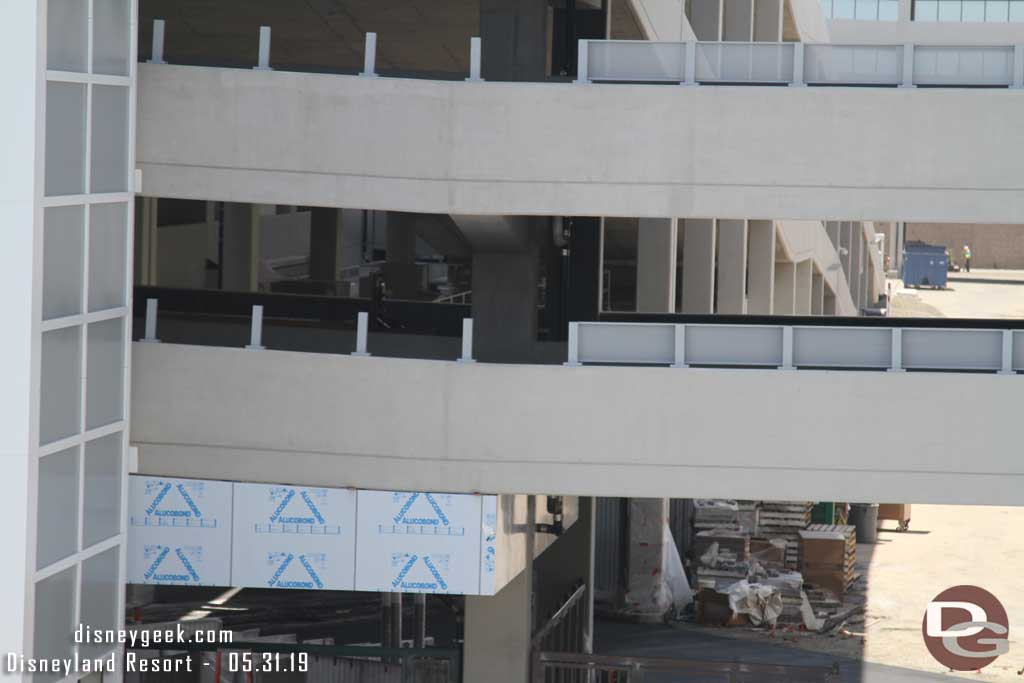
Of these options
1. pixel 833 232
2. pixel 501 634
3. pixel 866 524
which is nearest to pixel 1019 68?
pixel 501 634

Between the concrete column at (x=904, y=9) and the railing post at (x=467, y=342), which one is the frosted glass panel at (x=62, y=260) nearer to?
the railing post at (x=467, y=342)

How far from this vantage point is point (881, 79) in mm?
20625

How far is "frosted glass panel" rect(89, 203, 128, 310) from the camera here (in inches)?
748

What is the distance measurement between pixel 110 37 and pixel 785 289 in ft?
91.5

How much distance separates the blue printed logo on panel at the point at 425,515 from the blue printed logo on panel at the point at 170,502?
8.62ft

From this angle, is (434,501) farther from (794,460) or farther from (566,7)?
(566,7)

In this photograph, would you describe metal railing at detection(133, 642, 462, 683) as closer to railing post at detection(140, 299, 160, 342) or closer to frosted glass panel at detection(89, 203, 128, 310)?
railing post at detection(140, 299, 160, 342)

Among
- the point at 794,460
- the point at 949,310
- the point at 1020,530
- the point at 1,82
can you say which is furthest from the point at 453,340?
the point at 949,310

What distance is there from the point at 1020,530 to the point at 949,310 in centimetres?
3262

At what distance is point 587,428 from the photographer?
2041cm

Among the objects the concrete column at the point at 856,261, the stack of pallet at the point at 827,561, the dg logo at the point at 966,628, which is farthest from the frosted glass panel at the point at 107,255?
the concrete column at the point at 856,261

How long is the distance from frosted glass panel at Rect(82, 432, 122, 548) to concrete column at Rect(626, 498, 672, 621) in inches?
629

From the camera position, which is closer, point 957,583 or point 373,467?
point 373,467

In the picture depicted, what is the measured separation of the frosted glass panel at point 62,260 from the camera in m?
17.9
